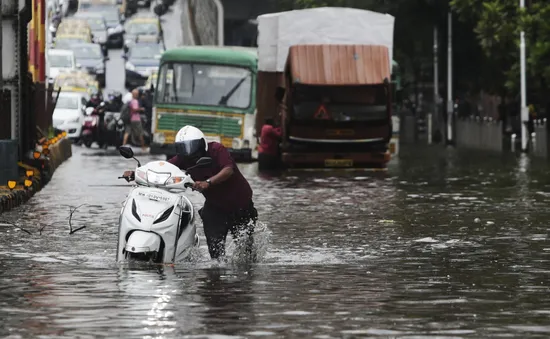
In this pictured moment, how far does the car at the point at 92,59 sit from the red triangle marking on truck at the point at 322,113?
119 feet

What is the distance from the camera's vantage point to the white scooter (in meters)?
15.4

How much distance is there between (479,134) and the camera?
60.6 m

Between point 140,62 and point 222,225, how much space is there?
58910 millimetres

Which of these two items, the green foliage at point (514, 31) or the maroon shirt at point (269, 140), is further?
the green foliage at point (514, 31)

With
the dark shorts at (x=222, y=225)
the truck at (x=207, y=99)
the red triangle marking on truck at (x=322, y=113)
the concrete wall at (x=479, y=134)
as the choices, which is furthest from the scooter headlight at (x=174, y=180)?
the concrete wall at (x=479, y=134)

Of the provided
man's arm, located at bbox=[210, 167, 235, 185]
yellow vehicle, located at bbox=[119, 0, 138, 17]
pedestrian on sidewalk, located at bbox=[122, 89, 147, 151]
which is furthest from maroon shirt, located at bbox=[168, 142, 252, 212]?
yellow vehicle, located at bbox=[119, 0, 138, 17]

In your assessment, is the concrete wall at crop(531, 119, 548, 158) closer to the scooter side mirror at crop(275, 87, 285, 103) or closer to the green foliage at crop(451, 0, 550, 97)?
the green foliage at crop(451, 0, 550, 97)

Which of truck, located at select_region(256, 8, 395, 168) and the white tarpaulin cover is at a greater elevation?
the white tarpaulin cover

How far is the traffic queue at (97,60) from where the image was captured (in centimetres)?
5366

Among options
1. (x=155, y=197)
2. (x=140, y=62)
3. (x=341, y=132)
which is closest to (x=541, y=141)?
(x=341, y=132)

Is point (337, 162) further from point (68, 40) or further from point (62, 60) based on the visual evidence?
point (68, 40)

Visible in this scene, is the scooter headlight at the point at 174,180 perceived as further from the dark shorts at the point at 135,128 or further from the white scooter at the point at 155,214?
the dark shorts at the point at 135,128

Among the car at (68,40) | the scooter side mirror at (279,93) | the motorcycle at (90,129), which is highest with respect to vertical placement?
the car at (68,40)

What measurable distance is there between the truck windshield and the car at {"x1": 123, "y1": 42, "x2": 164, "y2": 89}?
2905 cm
